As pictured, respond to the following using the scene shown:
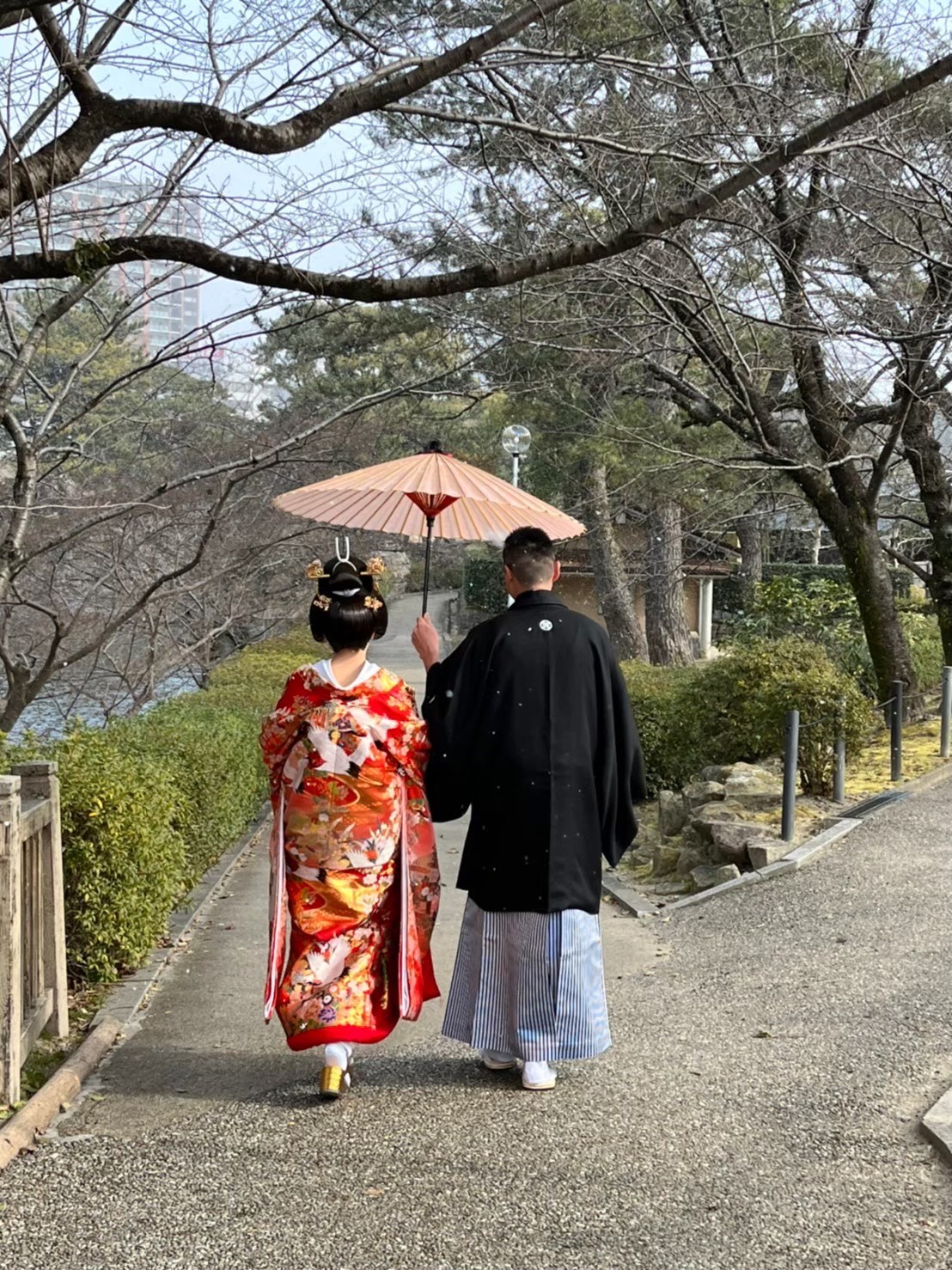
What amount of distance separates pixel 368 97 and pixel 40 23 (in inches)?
45.8

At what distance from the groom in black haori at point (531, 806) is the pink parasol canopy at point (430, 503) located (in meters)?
0.67

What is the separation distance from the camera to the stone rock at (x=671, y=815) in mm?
9445

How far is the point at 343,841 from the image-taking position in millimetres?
4051

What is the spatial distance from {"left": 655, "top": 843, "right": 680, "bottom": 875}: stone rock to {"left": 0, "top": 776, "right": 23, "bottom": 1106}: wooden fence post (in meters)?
5.39

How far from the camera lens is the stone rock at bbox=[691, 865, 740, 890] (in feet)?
24.2

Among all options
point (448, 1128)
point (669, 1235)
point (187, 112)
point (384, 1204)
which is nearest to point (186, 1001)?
point (448, 1128)

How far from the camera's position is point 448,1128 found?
366 cm

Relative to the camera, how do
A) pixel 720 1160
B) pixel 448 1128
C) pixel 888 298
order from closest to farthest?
pixel 720 1160 < pixel 448 1128 < pixel 888 298

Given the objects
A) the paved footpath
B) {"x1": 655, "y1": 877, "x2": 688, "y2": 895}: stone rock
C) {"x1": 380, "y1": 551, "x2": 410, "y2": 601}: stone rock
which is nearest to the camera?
the paved footpath

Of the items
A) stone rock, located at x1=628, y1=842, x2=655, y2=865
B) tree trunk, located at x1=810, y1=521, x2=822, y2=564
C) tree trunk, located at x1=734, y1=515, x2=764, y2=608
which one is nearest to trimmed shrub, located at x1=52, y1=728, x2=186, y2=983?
stone rock, located at x1=628, y1=842, x2=655, y2=865

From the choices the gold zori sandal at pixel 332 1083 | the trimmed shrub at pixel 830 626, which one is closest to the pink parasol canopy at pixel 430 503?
the gold zori sandal at pixel 332 1083

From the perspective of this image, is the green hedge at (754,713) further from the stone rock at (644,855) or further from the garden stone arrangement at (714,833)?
the stone rock at (644,855)

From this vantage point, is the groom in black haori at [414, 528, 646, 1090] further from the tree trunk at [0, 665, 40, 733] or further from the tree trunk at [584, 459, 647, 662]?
the tree trunk at [584, 459, 647, 662]

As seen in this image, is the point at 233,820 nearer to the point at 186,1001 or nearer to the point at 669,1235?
the point at 186,1001
